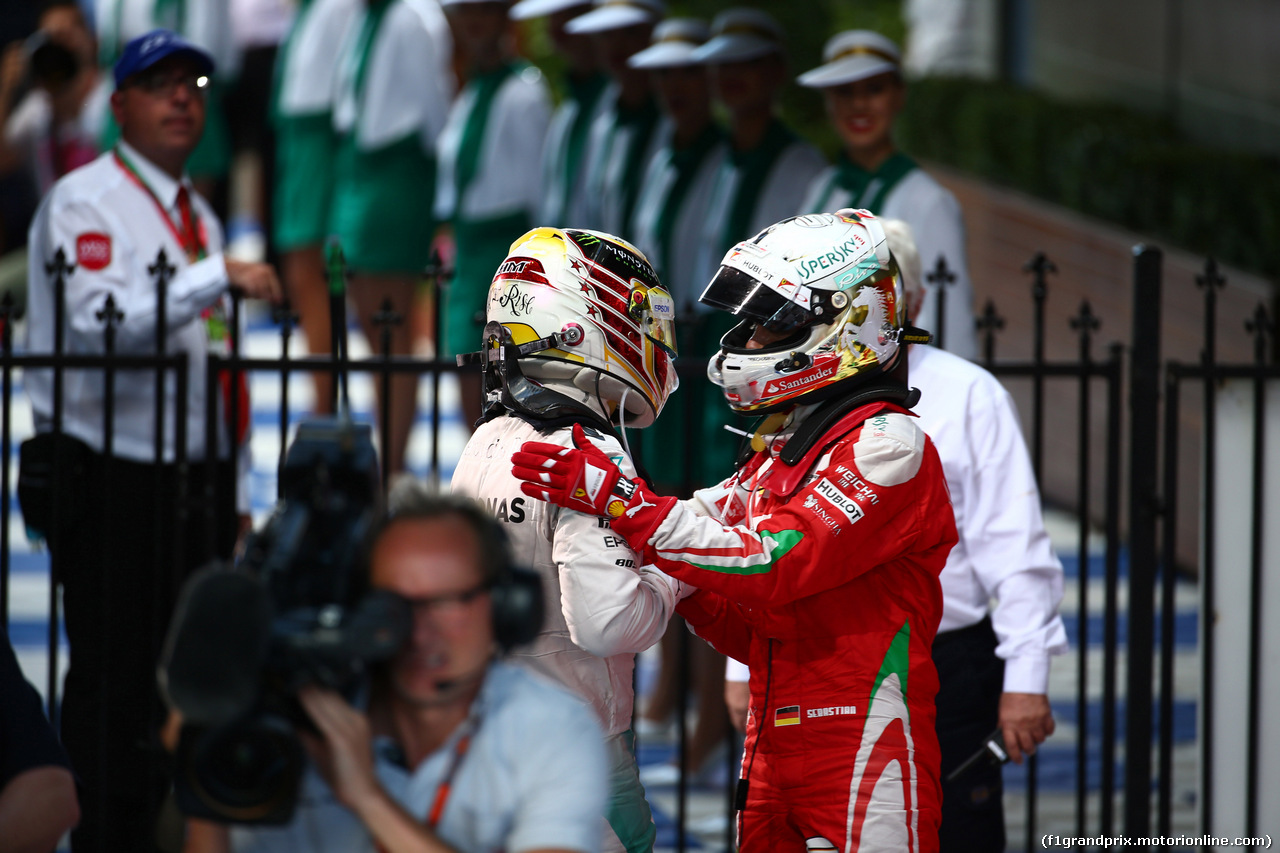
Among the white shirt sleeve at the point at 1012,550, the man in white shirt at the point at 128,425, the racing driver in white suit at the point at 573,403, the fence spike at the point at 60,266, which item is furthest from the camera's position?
the man in white shirt at the point at 128,425

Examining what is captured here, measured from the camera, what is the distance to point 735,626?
324 centimetres

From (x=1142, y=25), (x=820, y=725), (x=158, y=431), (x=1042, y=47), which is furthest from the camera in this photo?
(x=1042, y=47)

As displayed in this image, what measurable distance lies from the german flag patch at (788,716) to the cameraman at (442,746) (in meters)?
1.10

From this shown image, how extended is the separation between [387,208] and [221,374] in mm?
2686

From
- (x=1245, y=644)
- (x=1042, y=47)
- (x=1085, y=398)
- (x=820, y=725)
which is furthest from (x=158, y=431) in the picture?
(x=1042, y=47)

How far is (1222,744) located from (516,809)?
3.49 metres

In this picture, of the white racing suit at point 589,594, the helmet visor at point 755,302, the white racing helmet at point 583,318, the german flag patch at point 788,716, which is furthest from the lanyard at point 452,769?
the helmet visor at point 755,302

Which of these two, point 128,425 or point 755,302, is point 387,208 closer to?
point 128,425

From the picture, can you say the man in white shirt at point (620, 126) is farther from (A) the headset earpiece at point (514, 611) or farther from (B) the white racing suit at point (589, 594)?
(A) the headset earpiece at point (514, 611)

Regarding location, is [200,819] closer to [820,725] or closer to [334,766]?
[334,766]

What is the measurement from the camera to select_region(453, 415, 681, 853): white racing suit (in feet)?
8.96

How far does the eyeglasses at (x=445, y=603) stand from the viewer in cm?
193

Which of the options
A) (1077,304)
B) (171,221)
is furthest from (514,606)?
(1077,304)

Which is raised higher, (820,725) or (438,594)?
(438,594)
